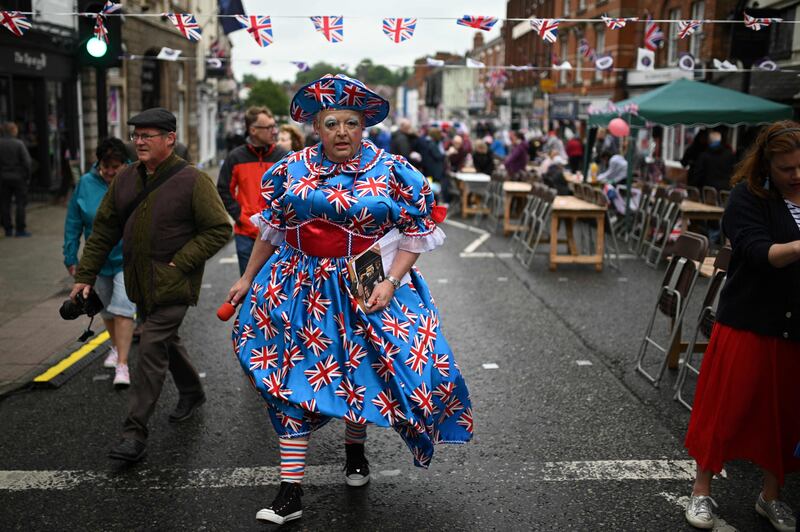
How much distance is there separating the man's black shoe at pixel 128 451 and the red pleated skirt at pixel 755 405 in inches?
115

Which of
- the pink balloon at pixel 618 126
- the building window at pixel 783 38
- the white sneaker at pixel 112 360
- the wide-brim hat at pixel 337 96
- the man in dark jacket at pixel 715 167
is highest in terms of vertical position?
the building window at pixel 783 38

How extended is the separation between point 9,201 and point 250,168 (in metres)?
8.64

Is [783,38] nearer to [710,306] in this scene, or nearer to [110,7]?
[710,306]

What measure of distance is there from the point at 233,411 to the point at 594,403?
242cm

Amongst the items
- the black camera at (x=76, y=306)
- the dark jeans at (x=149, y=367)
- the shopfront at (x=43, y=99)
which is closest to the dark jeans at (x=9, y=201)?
the shopfront at (x=43, y=99)

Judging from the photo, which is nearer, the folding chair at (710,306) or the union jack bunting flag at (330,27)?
the folding chair at (710,306)

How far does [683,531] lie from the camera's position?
3.84 meters

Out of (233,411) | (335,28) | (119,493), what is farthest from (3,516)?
(335,28)

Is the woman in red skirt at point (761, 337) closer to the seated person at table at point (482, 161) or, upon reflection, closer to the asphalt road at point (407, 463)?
the asphalt road at point (407, 463)

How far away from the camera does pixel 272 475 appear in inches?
175

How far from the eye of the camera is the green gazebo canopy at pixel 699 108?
13.6 m

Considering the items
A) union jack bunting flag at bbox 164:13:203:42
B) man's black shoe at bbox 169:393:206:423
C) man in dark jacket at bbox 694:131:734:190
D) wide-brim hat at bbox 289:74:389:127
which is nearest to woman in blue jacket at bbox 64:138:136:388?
man's black shoe at bbox 169:393:206:423

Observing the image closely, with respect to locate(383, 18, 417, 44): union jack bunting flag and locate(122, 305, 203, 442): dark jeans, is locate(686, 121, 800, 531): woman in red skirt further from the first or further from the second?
locate(383, 18, 417, 44): union jack bunting flag

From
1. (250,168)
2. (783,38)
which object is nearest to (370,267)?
(250,168)
